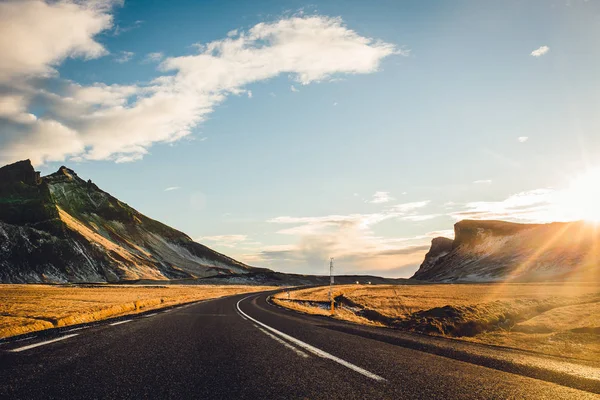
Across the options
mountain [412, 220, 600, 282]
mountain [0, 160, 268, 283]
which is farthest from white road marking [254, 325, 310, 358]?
mountain [0, 160, 268, 283]

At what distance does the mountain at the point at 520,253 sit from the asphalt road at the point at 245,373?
12442 centimetres

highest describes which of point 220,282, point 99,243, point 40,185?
point 40,185

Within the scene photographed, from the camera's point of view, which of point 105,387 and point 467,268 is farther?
point 467,268

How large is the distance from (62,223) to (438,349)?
176 metres

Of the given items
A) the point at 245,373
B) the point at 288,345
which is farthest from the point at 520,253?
the point at 245,373

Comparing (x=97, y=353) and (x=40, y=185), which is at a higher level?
(x=40, y=185)

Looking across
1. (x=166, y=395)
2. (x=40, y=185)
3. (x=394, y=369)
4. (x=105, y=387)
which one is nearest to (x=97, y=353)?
(x=105, y=387)

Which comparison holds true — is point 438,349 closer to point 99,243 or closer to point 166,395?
point 166,395

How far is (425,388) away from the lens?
204 inches

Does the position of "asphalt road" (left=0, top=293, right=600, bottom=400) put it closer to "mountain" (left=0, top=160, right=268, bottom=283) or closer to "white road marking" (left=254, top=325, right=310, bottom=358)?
"white road marking" (left=254, top=325, right=310, bottom=358)

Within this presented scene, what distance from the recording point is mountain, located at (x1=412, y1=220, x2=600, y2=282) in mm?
127188

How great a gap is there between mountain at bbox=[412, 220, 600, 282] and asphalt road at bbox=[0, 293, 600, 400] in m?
124

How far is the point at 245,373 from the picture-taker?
243 inches

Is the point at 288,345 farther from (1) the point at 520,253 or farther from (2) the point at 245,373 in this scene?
(1) the point at 520,253
